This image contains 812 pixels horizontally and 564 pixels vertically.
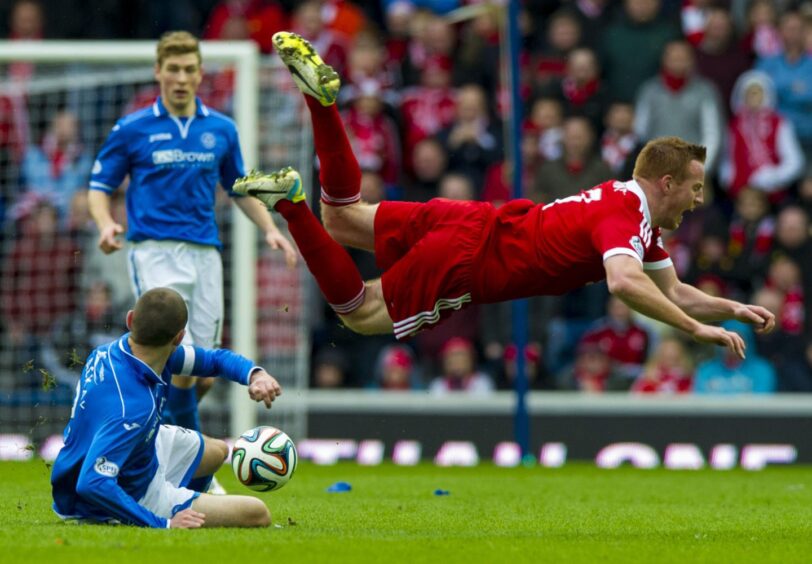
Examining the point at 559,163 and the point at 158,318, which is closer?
the point at 158,318

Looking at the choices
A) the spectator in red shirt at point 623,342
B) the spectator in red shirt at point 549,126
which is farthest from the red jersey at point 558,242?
the spectator in red shirt at point 549,126

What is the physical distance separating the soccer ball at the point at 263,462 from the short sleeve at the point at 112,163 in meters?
3.28

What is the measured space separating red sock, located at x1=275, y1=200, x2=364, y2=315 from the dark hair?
4.79ft

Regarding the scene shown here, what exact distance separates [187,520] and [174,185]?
359 centimetres

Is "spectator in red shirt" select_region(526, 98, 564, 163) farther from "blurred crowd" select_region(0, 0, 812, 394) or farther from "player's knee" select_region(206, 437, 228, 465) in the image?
"player's knee" select_region(206, 437, 228, 465)

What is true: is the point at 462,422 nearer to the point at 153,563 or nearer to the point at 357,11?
the point at 357,11

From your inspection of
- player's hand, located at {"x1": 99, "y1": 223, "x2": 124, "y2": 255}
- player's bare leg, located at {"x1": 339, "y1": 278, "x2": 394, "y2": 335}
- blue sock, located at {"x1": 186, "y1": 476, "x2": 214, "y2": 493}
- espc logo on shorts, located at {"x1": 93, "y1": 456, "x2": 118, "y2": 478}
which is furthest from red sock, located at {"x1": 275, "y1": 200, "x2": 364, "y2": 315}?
espc logo on shorts, located at {"x1": 93, "y1": 456, "x2": 118, "y2": 478}

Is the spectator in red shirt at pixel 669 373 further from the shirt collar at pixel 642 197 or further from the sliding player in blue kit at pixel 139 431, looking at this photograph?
the sliding player in blue kit at pixel 139 431

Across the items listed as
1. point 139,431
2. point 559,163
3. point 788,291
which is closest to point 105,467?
point 139,431

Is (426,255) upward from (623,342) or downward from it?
upward

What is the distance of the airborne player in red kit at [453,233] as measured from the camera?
27.3ft

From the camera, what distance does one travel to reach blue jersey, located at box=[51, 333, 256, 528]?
6.97m

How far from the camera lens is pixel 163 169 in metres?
10.3

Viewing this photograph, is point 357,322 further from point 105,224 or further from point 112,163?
point 112,163
